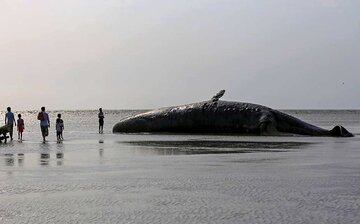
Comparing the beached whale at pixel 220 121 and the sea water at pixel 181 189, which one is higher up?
the beached whale at pixel 220 121

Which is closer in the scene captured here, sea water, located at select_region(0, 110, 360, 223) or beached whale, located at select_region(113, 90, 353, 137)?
sea water, located at select_region(0, 110, 360, 223)

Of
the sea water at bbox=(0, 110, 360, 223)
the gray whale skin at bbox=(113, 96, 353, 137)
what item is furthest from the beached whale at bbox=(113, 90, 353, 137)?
the sea water at bbox=(0, 110, 360, 223)

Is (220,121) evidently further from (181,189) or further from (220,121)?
(181,189)

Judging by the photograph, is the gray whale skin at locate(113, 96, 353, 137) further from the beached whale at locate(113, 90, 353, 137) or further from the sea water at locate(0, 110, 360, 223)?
the sea water at locate(0, 110, 360, 223)

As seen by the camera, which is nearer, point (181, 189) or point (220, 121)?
point (181, 189)

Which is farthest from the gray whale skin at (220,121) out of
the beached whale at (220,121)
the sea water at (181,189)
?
the sea water at (181,189)

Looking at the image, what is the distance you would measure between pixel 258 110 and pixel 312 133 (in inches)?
157

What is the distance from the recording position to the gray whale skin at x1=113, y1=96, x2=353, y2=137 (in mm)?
34625

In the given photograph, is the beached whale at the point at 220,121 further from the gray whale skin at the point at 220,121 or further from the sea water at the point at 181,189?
the sea water at the point at 181,189

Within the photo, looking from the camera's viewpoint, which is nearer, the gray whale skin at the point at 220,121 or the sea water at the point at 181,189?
the sea water at the point at 181,189

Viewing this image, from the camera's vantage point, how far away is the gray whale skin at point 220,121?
3462cm

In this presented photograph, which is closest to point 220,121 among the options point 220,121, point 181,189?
point 220,121

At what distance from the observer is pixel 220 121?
36.7 meters

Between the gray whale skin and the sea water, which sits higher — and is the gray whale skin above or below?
above
